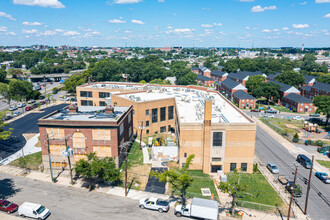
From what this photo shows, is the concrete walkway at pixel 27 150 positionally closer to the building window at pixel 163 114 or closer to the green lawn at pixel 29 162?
the green lawn at pixel 29 162

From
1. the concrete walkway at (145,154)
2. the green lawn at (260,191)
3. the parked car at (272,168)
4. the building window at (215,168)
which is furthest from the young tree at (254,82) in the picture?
the building window at (215,168)

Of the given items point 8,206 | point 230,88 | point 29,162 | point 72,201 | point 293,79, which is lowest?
point 72,201

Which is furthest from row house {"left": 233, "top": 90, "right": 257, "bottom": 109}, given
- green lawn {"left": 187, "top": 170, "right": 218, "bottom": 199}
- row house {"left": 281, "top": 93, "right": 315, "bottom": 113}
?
green lawn {"left": 187, "top": 170, "right": 218, "bottom": 199}

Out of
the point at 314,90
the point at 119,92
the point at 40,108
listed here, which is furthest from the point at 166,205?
the point at 314,90

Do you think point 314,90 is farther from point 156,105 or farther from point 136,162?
point 136,162

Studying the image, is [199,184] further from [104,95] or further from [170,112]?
[104,95]

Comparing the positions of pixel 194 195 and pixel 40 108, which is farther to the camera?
pixel 40 108

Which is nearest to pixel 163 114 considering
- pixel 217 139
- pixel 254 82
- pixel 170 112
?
pixel 170 112

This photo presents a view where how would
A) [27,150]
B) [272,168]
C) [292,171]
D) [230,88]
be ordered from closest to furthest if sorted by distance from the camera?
1. [272,168]
2. [292,171]
3. [27,150]
4. [230,88]

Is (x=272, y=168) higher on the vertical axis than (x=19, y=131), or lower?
lower
